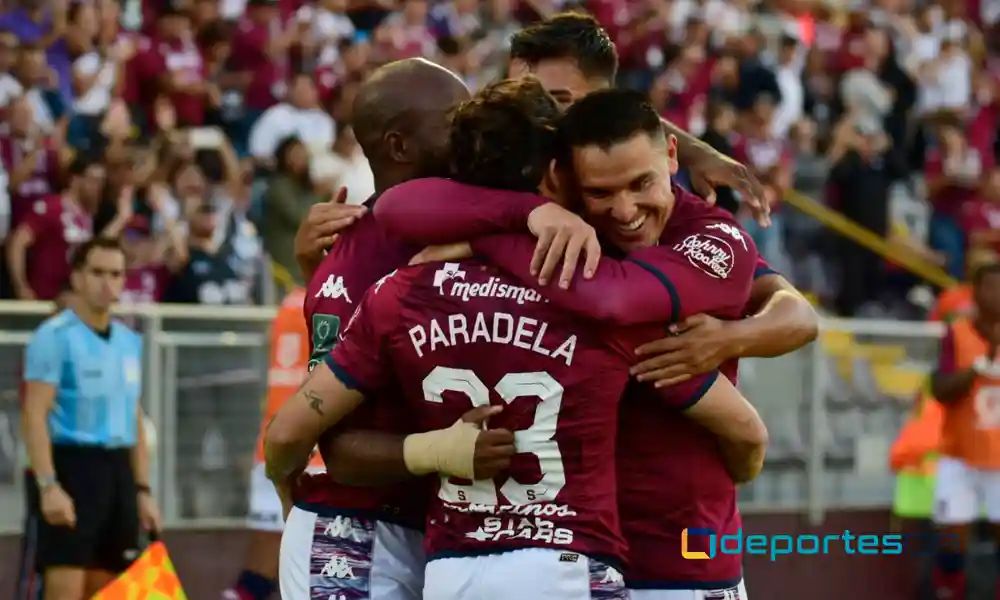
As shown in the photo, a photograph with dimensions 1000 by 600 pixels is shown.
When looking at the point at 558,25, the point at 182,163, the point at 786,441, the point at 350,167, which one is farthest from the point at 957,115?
the point at 558,25

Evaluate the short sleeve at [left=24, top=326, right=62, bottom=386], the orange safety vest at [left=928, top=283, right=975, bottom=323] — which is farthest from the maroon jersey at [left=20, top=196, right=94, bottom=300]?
the orange safety vest at [left=928, top=283, right=975, bottom=323]

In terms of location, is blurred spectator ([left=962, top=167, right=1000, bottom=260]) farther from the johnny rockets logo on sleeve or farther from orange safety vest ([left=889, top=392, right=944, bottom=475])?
the johnny rockets logo on sleeve

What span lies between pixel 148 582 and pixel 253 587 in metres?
1.87

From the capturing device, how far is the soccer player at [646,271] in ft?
12.5

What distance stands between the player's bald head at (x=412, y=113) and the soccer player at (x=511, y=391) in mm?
330

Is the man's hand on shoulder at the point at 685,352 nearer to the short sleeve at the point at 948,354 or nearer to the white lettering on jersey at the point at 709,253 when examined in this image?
the white lettering on jersey at the point at 709,253

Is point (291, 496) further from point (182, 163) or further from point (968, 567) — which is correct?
point (182, 163)

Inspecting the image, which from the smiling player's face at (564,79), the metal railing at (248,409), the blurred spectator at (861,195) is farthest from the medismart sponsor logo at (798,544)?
the blurred spectator at (861,195)

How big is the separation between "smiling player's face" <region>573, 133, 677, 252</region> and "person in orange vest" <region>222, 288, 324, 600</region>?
436 centimetres

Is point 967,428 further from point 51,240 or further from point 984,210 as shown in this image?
point 984,210

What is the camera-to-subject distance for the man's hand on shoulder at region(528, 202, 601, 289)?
3.70m

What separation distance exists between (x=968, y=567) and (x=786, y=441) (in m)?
2.43

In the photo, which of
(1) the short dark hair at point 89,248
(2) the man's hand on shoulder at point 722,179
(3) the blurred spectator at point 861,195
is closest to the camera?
(2) the man's hand on shoulder at point 722,179

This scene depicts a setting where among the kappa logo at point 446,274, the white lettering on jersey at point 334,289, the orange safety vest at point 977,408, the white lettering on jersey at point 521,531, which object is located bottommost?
the orange safety vest at point 977,408
